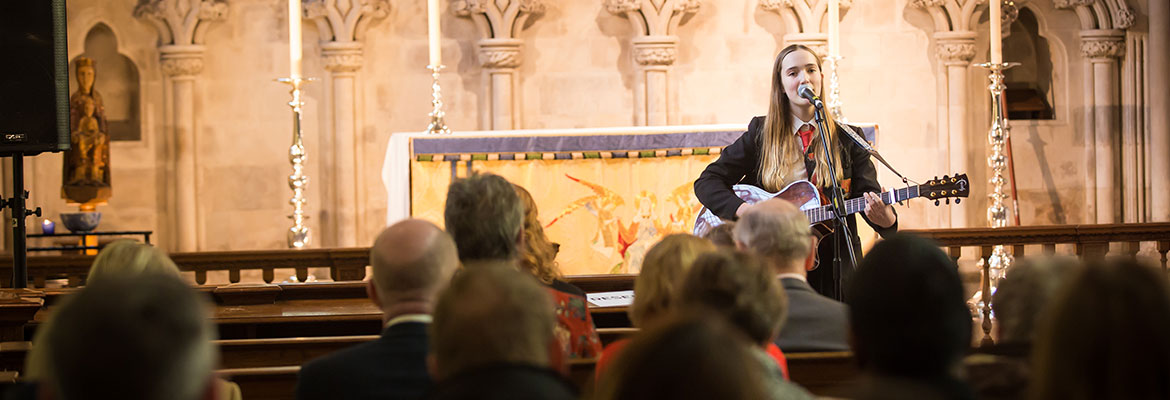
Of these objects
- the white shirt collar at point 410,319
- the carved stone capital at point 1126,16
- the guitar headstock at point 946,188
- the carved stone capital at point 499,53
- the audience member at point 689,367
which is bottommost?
the white shirt collar at point 410,319

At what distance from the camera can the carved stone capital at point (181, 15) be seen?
841cm

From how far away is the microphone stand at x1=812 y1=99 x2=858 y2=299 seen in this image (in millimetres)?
4082

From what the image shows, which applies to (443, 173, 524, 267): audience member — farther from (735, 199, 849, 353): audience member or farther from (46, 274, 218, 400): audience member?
(46, 274, 218, 400): audience member

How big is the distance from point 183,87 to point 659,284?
6584 millimetres

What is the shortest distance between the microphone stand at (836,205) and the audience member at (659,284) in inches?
60.8

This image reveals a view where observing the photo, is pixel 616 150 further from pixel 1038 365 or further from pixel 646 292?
pixel 1038 365

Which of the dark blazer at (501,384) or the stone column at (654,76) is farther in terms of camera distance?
the stone column at (654,76)

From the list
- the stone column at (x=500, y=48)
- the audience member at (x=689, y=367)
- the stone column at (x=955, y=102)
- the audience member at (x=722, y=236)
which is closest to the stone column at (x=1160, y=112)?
the stone column at (x=955, y=102)

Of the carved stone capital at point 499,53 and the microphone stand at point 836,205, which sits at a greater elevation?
the carved stone capital at point 499,53

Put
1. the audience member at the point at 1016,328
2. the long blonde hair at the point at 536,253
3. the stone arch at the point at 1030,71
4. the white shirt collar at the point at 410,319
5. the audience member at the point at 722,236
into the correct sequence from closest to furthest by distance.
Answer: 1. the audience member at the point at 1016,328
2. the white shirt collar at the point at 410,319
3. the long blonde hair at the point at 536,253
4. the audience member at the point at 722,236
5. the stone arch at the point at 1030,71

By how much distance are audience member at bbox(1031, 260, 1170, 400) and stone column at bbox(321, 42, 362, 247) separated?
7.27m

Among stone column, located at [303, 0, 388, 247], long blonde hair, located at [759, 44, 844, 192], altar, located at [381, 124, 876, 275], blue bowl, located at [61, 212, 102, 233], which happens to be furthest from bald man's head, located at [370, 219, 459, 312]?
stone column, located at [303, 0, 388, 247]

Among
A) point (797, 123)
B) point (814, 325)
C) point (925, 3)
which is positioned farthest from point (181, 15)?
point (814, 325)

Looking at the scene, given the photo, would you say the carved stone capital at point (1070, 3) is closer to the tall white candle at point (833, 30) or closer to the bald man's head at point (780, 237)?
the tall white candle at point (833, 30)
